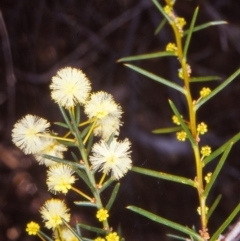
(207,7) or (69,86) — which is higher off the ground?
(207,7)

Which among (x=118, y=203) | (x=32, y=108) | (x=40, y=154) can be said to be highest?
(x=32, y=108)

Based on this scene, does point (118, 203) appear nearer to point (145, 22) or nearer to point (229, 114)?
point (229, 114)

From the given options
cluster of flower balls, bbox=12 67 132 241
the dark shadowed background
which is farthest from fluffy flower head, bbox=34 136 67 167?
the dark shadowed background

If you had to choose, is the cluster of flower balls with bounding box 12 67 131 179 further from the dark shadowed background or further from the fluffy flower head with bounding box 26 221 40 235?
the dark shadowed background

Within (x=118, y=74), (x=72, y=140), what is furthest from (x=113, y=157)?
(x=118, y=74)

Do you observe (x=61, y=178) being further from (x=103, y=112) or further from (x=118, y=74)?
(x=118, y=74)

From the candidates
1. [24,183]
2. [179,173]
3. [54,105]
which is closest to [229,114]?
[179,173]
